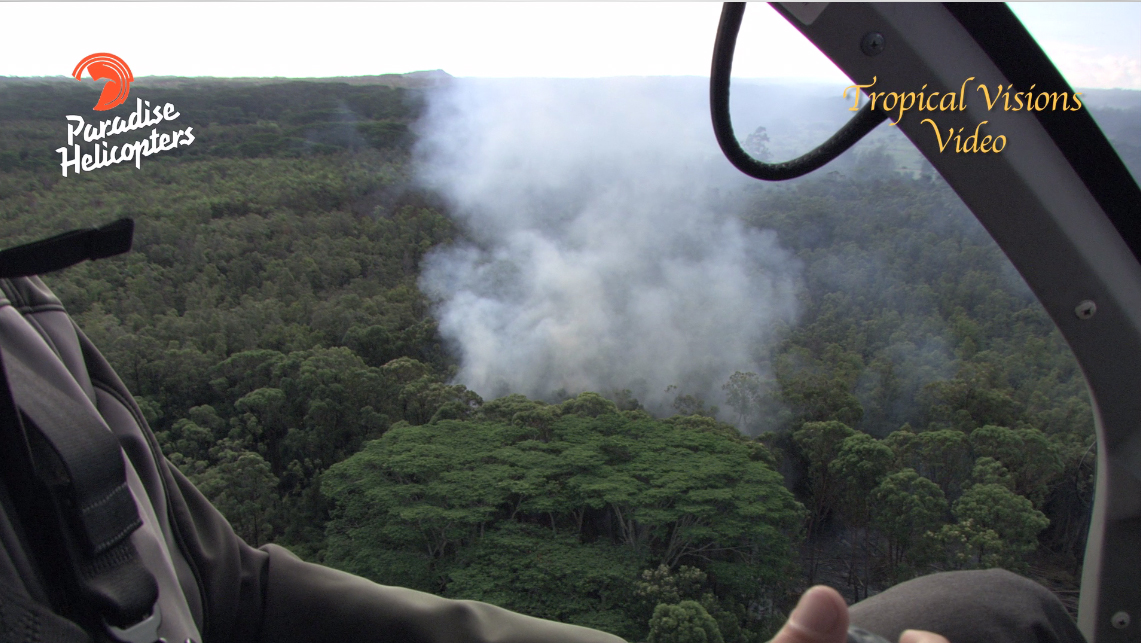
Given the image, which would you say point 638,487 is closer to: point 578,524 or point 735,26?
point 578,524

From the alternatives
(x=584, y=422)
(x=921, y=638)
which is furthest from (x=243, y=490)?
(x=921, y=638)

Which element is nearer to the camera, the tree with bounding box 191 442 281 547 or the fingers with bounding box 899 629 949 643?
the fingers with bounding box 899 629 949 643

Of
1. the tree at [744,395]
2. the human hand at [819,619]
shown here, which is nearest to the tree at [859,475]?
the tree at [744,395]

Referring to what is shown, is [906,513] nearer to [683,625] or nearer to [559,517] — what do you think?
[683,625]

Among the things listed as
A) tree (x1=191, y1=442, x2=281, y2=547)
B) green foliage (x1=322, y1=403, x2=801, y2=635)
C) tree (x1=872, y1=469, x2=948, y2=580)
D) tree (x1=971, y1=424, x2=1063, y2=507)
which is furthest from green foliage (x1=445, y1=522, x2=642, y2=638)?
tree (x1=971, y1=424, x2=1063, y2=507)

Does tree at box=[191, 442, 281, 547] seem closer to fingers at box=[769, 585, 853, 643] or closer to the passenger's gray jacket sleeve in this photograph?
the passenger's gray jacket sleeve

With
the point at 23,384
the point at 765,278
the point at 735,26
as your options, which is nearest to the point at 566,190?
the point at 765,278

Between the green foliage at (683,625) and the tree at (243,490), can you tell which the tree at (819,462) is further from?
the tree at (243,490)

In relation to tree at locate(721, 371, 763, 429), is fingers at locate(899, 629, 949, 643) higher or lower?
lower
